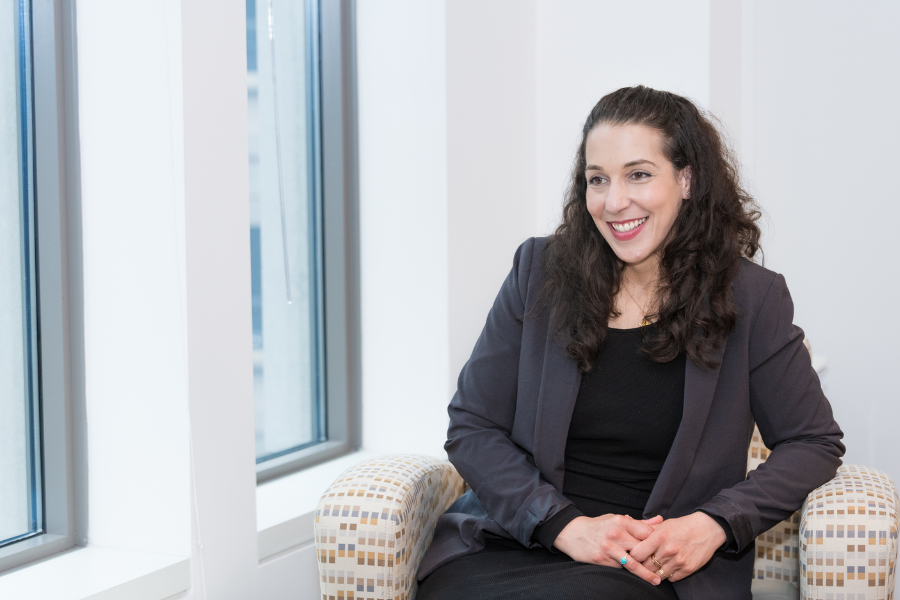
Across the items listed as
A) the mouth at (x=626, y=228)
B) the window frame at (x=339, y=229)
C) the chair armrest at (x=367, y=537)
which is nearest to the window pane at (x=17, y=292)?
the chair armrest at (x=367, y=537)

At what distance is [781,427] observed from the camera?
4.89 ft

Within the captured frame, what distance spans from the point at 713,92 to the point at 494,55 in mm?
672

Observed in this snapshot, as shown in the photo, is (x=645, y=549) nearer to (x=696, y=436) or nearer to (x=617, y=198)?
(x=696, y=436)

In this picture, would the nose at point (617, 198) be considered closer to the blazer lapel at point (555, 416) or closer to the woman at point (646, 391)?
the woman at point (646, 391)

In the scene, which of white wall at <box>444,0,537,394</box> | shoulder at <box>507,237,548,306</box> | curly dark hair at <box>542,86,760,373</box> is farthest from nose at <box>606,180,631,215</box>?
white wall at <box>444,0,537,394</box>

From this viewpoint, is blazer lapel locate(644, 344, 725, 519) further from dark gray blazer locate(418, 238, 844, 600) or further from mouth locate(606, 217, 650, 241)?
mouth locate(606, 217, 650, 241)

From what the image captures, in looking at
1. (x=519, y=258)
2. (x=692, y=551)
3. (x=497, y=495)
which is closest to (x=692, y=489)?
(x=692, y=551)

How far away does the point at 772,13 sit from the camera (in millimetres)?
2518

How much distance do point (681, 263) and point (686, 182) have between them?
17 cm

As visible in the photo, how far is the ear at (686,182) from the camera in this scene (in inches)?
60.5

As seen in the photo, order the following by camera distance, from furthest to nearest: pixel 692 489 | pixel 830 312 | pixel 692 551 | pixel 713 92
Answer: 1. pixel 830 312
2. pixel 713 92
3. pixel 692 489
4. pixel 692 551

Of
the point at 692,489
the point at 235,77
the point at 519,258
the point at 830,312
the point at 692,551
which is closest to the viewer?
the point at 692,551

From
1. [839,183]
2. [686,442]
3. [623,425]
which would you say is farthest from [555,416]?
[839,183]

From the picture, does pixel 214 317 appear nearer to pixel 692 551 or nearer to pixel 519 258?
pixel 519 258
